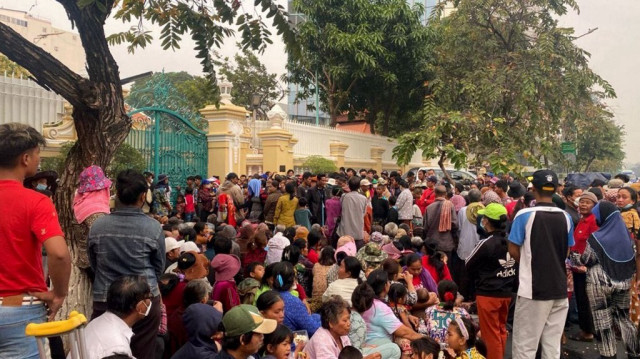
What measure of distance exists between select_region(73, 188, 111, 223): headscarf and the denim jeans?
50.5 inches

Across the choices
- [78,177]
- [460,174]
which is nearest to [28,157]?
[78,177]

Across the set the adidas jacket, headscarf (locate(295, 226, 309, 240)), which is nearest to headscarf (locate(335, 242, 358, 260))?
headscarf (locate(295, 226, 309, 240))

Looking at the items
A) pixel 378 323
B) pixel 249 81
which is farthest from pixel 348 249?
pixel 249 81

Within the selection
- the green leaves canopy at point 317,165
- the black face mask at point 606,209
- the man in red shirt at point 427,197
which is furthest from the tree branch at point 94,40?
the green leaves canopy at point 317,165

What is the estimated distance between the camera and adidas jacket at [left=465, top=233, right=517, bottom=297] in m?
5.04

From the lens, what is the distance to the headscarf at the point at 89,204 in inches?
155

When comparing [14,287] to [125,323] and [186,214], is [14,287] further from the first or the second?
[186,214]

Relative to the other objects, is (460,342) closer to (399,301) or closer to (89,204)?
(399,301)

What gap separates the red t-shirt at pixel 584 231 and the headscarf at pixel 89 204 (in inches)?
203

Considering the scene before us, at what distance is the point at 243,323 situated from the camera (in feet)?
11.1

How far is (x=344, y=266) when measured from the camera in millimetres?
5105

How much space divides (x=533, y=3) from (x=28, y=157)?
17.1 m

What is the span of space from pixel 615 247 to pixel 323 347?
318 centimetres

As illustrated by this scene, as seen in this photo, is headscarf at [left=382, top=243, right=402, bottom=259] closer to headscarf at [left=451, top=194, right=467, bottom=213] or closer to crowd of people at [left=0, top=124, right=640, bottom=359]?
crowd of people at [left=0, top=124, right=640, bottom=359]
